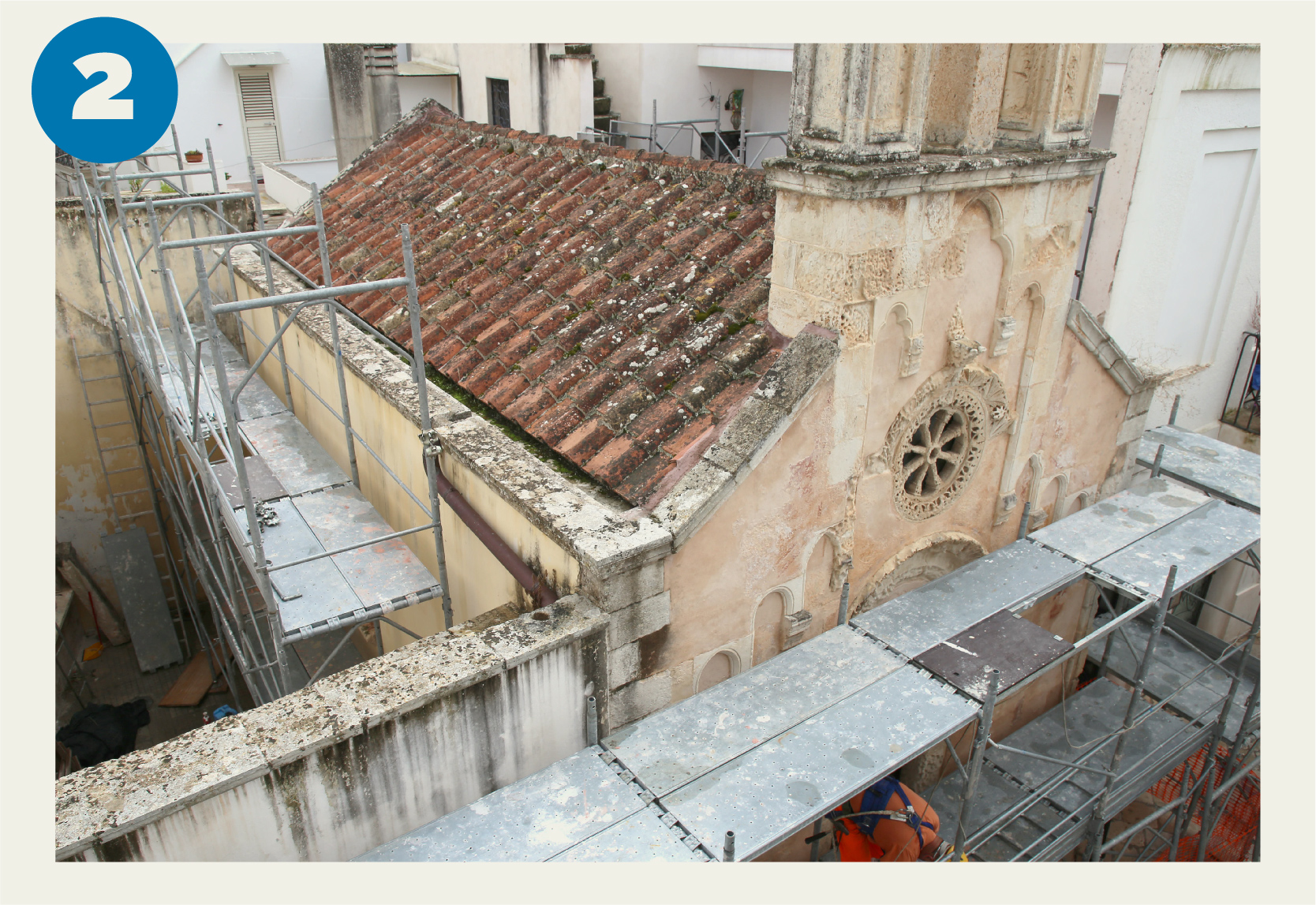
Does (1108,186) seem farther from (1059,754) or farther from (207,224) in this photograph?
(207,224)

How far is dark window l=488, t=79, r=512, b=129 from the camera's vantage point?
19.9 meters

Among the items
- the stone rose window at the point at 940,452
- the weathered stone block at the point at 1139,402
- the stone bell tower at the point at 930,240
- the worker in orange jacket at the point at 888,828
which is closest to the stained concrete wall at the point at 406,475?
the stone bell tower at the point at 930,240

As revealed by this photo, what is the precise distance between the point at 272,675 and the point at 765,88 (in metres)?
17.2

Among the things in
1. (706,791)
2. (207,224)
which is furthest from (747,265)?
(207,224)

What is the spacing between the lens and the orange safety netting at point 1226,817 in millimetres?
9203

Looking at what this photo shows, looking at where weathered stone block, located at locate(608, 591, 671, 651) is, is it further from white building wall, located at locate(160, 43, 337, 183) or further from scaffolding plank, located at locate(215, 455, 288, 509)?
white building wall, located at locate(160, 43, 337, 183)

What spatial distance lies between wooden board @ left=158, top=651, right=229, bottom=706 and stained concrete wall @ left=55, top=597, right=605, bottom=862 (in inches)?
334

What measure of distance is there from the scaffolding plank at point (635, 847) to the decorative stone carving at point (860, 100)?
378cm

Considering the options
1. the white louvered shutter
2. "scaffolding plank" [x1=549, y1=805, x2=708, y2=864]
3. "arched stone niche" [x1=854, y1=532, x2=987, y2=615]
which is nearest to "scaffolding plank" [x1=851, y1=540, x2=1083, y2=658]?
"arched stone niche" [x1=854, y1=532, x2=987, y2=615]

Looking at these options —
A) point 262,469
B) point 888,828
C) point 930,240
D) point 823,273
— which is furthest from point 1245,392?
point 262,469

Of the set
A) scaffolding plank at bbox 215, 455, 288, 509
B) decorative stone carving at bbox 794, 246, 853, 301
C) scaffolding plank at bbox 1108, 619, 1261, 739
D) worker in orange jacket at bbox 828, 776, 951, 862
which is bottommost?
scaffolding plank at bbox 1108, 619, 1261, 739

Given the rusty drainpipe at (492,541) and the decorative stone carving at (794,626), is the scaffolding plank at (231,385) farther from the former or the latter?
the decorative stone carving at (794,626)

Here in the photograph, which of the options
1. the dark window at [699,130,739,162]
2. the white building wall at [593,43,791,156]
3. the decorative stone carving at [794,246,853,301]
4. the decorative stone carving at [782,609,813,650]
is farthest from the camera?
the dark window at [699,130,739,162]

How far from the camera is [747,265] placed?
6.68m
